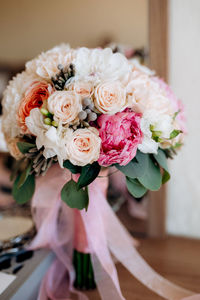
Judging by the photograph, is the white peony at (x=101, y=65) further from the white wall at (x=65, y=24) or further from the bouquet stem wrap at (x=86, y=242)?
the white wall at (x=65, y=24)

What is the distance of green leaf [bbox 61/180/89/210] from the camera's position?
23.3 inches

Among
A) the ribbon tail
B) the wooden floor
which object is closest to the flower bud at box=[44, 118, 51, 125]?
the ribbon tail

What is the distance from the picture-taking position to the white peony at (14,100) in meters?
0.61

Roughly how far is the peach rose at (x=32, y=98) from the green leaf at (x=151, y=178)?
269 mm

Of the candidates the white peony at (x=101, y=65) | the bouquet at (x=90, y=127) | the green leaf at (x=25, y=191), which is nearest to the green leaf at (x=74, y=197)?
the bouquet at (x=90, y=127)

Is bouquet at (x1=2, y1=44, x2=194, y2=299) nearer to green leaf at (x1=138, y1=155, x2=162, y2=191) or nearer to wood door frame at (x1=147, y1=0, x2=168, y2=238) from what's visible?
green leaf at (x1=138, y1=155, x2=162, y2=191)

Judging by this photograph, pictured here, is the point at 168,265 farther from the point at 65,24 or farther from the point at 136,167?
the point at 65,24

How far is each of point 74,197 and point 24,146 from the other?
15 centimetres

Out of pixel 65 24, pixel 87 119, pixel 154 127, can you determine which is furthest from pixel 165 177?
pixel 65 24

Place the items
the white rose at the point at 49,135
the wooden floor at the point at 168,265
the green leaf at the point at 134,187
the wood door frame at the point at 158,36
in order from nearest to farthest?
the white rose at the point at 49,135 < the green leaf at the point at 134,187 < the wooden floor at the point at 168,265 < the wood door frame at the point at 158,36

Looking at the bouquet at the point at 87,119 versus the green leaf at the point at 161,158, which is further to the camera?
the green leaf at the point at 161,158

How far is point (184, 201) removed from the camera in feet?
3.23

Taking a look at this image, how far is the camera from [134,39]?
35.0 inches

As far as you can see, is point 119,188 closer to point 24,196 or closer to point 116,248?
point 116,248
